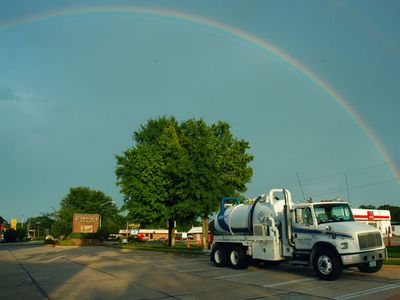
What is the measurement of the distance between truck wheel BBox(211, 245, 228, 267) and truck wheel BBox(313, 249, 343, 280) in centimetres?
612

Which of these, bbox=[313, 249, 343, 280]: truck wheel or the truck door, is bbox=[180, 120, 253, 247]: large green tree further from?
A: bbox=[313, 249, 343, 280]: truck wheel

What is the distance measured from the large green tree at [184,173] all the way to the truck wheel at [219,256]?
14.4 metres

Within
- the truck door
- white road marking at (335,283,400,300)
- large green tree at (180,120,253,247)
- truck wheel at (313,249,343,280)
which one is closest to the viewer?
white road marking at (335,283,400,300)

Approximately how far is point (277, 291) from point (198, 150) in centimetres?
2408

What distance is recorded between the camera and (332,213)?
51.4 feet

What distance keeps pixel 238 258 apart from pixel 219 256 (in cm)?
164

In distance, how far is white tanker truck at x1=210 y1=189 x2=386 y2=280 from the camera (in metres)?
13.9

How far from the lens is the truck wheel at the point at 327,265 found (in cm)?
1376

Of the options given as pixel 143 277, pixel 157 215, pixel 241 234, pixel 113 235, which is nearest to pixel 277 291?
pixel 143 277

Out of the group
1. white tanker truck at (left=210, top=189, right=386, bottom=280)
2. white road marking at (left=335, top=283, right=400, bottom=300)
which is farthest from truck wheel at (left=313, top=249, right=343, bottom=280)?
white road marking at (left=335, top=283, right=400, bottom=300)

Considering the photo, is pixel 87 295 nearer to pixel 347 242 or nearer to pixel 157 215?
pixel 347 242

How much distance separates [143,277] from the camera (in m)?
15.9

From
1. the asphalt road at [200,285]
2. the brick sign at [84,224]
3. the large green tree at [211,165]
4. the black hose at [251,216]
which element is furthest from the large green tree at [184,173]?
the brick sign at [84,224]

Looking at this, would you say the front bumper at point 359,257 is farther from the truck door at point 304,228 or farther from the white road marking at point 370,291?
the truck door at point 304,228
